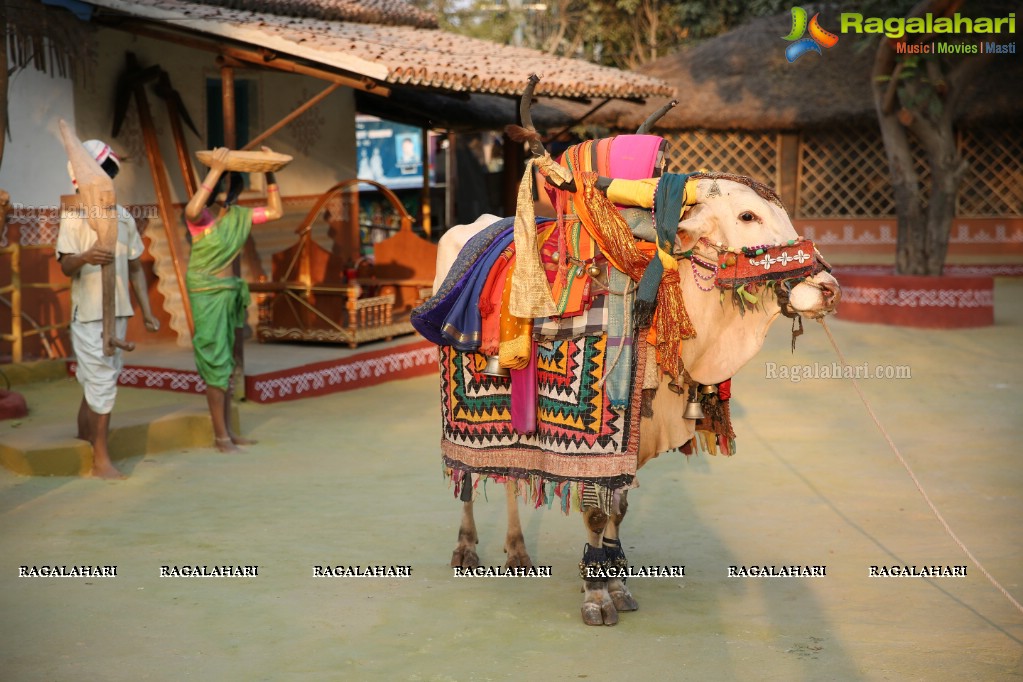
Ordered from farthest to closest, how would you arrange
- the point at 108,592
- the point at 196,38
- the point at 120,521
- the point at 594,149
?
the point at 196,38
the point at 120,521
the point at 108,592
the point at 594,149

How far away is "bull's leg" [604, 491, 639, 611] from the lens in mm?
4570

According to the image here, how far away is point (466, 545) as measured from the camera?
5176 mm

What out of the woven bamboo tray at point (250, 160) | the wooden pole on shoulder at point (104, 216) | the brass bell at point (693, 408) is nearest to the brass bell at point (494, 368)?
the brass bell at point (693, 408)

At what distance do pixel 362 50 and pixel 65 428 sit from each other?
373 centimetres

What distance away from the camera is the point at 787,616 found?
450cm

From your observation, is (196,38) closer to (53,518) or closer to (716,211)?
(53,518)

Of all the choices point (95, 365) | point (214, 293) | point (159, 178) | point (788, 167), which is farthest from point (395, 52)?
point (788, 167)

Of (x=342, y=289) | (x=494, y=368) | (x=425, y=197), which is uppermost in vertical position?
(x=425, y=197)

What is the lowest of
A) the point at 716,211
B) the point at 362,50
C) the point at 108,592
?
the point at 108,592

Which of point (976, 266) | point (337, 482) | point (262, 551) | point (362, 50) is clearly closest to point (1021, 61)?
point (976, 266)

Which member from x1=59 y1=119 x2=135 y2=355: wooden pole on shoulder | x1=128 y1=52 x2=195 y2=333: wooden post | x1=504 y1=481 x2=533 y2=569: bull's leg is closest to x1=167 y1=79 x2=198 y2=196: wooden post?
x1=128 y1=52 x2=195 y2=333: wooden post

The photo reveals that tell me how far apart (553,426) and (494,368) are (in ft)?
1.12

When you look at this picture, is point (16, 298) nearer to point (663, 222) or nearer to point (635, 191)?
point (635, 191)

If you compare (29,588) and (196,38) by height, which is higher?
(196,38)
